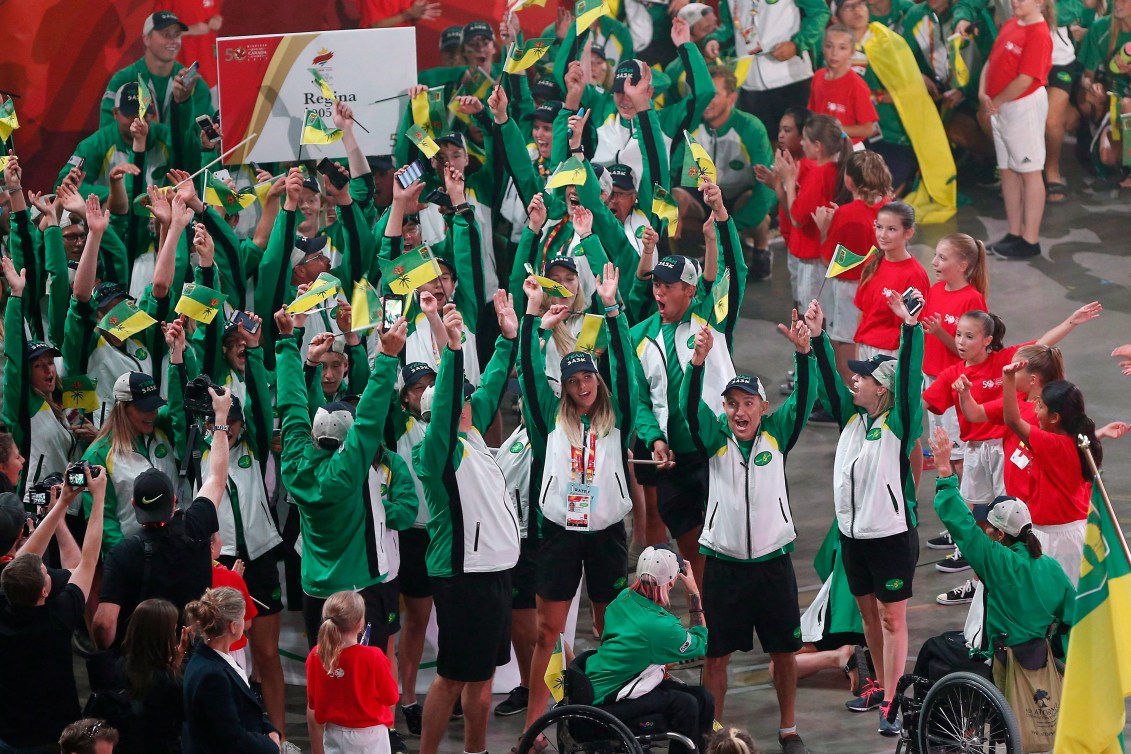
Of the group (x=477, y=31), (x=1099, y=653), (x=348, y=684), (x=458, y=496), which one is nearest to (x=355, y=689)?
(x=348, y=684)

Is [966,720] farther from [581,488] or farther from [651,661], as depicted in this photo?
[581,488]

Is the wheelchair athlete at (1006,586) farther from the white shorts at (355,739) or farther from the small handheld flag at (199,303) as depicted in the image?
the small handheld flag at (199,303)

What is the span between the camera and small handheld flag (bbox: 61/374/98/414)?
908cm

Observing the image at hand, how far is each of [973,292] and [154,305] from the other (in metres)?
4.89

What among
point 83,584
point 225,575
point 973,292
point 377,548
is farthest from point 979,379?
point 83,584

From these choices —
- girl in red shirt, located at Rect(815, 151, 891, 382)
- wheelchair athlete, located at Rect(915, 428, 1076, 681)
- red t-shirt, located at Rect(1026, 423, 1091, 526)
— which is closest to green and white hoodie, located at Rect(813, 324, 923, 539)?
red t-shirt, located at Rect(1026, 423, 1091, 526)

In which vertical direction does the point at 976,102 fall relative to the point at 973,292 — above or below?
above

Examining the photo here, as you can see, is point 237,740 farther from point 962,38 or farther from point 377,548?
point 962,38

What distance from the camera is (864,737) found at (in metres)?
7.92

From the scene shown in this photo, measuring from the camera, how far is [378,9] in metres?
13.3

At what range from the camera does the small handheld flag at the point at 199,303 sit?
8.53 metres

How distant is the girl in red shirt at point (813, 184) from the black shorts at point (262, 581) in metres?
5.17

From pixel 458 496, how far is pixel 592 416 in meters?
0.91

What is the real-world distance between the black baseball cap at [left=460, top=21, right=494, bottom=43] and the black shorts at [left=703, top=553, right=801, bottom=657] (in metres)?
5.84
